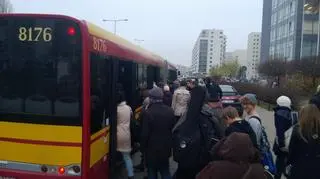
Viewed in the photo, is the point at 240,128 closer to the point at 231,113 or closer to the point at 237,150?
the point at 231,113

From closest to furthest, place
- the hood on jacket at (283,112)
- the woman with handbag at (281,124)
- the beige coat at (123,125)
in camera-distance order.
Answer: the woman with handbag at (281,124) → the hood on jacket at (283,112) → the beige coat at (123,125)

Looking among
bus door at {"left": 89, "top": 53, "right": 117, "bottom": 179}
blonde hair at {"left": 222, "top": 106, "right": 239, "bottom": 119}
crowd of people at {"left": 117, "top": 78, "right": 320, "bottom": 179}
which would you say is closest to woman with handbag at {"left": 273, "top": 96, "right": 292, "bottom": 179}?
crowd of people at {"left": 117, "top": 78, "right": 320, "bottom": 179}

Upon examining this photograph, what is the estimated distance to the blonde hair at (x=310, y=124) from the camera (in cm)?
503

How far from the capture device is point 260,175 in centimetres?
306

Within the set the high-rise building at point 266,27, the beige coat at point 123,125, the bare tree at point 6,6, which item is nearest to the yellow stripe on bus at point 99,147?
the beige coat at point 123,125

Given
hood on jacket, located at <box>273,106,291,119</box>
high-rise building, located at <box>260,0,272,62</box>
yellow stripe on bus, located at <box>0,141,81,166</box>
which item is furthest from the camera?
high-rise building, located at <box>260,0,272,62</box>

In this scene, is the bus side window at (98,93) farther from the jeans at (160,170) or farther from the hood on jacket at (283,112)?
the hood on jacket at (283,112)

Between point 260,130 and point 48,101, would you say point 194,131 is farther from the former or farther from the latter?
point 48,101

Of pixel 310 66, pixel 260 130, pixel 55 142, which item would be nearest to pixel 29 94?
pixel 55 142

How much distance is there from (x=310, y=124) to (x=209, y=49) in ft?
479

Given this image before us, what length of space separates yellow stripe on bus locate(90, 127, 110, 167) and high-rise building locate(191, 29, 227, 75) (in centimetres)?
13476

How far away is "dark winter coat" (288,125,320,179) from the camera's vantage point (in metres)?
5.05

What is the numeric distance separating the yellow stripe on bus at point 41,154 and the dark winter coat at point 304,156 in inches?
105

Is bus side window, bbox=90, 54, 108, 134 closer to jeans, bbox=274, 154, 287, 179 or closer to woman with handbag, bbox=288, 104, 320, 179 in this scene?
woman with handbag, bbox=288, 104, 320, 179
